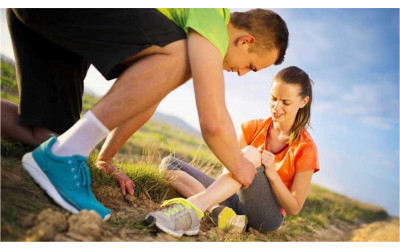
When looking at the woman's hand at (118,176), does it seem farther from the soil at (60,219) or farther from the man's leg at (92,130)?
the man's leg at (92,130)

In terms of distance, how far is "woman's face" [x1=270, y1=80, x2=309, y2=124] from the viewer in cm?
285

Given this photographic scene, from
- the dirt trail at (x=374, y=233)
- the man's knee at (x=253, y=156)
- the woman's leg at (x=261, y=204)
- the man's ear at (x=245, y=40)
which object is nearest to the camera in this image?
the man's ear at (x=245, y=40)

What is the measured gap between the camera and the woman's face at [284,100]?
112 inches

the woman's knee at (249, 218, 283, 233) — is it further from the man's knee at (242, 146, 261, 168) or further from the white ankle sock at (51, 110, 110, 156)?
the white ankle sock at (51, 110, 110, 156)

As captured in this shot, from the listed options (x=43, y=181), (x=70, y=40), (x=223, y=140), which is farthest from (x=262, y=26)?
(x=43, y=181)

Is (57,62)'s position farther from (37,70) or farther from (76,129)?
(76,129)

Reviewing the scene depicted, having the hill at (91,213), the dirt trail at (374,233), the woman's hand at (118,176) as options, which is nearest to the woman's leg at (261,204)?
the hill at (91,213)

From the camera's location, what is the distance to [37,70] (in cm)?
228

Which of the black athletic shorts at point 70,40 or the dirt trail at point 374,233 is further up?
the black athletic shorts at point 70,40

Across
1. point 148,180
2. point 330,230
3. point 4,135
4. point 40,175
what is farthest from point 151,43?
point 330,230

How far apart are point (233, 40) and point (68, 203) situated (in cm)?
134

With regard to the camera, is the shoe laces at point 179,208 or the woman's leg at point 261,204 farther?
the woman's leg at point 261,204

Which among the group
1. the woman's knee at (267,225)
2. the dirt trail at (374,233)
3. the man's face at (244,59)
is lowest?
the dirt trail at (374,233)

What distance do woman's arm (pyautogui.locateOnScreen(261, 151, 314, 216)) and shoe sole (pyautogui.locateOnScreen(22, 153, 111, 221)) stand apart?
1.13 meters
